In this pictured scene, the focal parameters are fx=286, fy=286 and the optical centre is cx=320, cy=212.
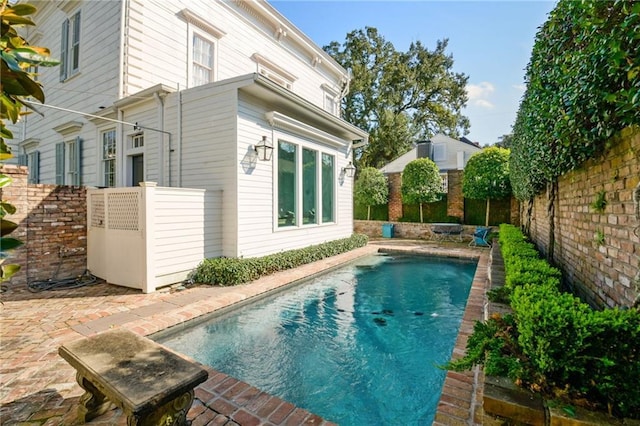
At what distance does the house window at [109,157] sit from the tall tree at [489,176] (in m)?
13.2

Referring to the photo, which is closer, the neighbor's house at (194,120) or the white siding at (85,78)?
the neighbor's house at (194,120)

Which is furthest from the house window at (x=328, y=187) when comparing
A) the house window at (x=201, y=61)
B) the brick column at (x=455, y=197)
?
the brick column at (x=455, y=197)

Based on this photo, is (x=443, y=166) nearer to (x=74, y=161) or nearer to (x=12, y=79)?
(x=74, y=161)

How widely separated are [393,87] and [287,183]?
18.3 m

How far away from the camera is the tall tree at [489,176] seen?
11906 millimetres

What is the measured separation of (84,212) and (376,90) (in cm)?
2109

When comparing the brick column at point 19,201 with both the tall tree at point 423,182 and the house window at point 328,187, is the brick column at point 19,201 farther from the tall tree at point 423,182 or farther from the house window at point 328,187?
the tall tree at point 423,182

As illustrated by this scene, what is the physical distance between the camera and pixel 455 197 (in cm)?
1377

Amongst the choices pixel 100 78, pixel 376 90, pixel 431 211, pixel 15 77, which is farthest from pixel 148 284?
pixel 376 90

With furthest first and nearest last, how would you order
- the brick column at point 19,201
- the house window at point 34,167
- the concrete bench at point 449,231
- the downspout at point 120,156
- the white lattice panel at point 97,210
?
the concrete bench at point 449,231
the house window at point 34,167
the downspout at point 120,156
the white lattice panel at point 97,210
the brick column at point 19,201

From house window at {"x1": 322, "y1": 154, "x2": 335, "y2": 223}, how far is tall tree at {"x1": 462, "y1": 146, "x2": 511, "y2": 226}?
21.2 feet

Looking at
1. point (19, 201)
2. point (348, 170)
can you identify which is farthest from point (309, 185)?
point (19, 201)

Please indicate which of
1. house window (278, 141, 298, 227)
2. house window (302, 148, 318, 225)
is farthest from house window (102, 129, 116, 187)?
house window (302, 148, 318, 225)

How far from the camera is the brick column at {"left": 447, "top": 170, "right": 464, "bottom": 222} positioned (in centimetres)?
1366
